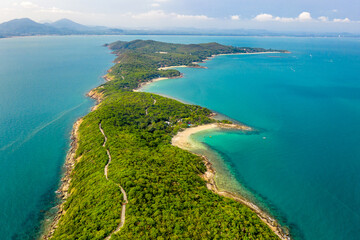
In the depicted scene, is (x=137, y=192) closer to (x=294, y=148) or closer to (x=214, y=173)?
(x=214, y=173)

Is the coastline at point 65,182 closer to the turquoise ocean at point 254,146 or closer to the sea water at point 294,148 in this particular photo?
the turquoise ocean at point 254,146

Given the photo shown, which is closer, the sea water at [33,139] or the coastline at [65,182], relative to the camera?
the coastline at [65,182]

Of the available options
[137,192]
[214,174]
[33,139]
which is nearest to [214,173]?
[214,174]

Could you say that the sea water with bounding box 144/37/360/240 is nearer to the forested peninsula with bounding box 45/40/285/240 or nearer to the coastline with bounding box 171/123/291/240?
the coastline with bounding box 171/123/291/240

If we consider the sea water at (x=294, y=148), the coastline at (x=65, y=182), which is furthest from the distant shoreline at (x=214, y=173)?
the coastline at (x=65, y=182)

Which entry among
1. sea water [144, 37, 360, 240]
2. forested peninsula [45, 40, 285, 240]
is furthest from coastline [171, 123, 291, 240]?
sea water [144, 37, 360, 240]

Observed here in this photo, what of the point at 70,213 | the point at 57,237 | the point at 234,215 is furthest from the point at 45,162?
the point at 234,215
